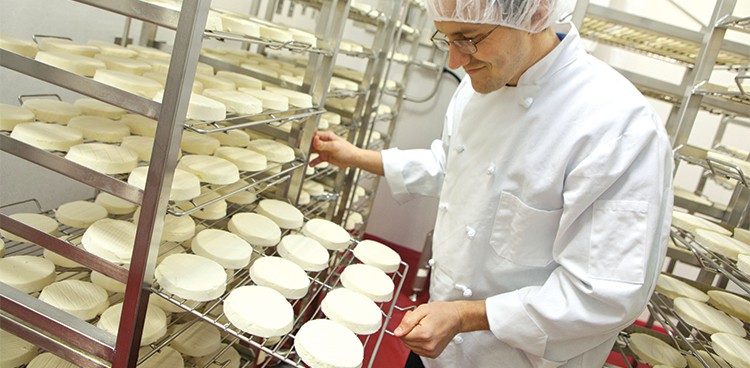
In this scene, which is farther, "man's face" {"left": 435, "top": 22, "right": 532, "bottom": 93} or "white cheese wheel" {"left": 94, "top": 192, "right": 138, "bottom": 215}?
"white cheese wheel" {"left": 94, "top": 192, "right": 138, "bottom": 215}

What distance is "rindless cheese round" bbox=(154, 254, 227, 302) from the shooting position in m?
1.23

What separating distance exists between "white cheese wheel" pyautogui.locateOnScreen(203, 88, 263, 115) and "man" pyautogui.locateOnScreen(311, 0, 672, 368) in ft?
1.77

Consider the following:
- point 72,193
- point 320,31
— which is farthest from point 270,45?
point 72,193

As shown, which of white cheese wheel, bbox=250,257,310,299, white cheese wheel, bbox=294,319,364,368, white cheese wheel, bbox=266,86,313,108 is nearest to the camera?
white cheese wheel, bbox=294,319,364,368

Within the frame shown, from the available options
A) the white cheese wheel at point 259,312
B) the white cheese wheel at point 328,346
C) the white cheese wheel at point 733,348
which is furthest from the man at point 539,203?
the white cheese wheel at point 733,348

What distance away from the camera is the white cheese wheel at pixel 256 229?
1.61 m

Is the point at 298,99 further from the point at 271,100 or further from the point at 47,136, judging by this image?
the point at 47,136

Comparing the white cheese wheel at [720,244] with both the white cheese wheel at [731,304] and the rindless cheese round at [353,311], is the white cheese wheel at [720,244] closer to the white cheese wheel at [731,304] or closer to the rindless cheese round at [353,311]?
the white cheese wheel at [731,304]

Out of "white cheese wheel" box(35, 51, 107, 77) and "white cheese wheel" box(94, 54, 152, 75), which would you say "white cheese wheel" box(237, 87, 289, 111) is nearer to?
"white cheese wheel" box(94, 54, 152, 75)

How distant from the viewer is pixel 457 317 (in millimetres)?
1342

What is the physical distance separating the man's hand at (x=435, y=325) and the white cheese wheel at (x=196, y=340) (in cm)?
65

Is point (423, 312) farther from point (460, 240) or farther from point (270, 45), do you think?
point (270, 45)

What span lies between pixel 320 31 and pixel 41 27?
2.97 ft

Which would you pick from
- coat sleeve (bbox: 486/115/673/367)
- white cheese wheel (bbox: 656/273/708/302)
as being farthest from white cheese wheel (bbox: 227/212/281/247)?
white cheese wheel (bbox: 656/273/708/302)
